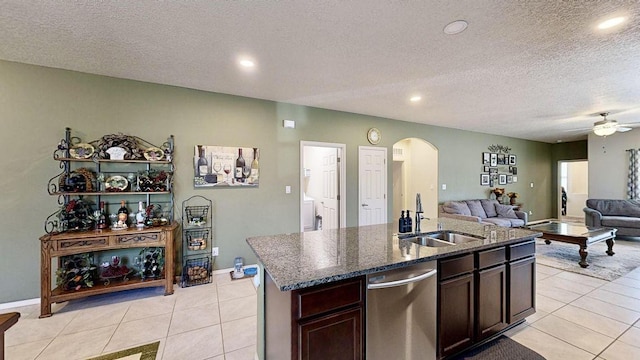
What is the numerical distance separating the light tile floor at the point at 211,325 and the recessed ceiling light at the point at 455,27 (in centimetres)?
271

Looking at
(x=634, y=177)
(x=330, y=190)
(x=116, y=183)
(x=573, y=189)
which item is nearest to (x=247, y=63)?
(x=116, y=183)

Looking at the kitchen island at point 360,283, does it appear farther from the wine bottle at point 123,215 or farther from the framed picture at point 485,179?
the framed picture at point 485,179

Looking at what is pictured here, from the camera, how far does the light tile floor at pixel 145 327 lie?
2111 millimetres

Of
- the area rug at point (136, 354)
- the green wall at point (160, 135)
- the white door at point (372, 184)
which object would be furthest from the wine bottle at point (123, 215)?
the white door at point (372, 184)

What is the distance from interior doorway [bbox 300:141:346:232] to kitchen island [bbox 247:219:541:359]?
2196mm

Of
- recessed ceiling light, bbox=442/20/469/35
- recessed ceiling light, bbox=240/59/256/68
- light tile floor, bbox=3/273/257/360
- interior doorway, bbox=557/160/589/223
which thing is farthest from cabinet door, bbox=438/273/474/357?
interior doorway, bbox=557/160/589/223

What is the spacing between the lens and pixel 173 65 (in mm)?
2898

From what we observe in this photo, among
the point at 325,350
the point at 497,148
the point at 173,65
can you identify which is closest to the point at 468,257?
the point at 325,350

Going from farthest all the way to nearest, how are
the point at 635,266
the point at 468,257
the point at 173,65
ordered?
the point at 635,266 < the point at 173,65 < the point at 468,257

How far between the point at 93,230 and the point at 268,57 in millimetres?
2776

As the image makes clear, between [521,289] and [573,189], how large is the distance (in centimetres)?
1111

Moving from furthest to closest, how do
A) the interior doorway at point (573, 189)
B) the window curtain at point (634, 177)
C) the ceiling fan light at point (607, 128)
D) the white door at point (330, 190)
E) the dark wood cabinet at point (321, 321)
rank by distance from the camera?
the interior doorway at point (573, 189)
the window curtain at point (634, 177)
the white door at point (330, 190)
the ceiling fan light at point (607, 128)
the dark wood cabinet at point (321, 321)

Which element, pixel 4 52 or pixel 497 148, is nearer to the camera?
pixel 4 52

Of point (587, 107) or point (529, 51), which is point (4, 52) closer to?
point (529, 51)
